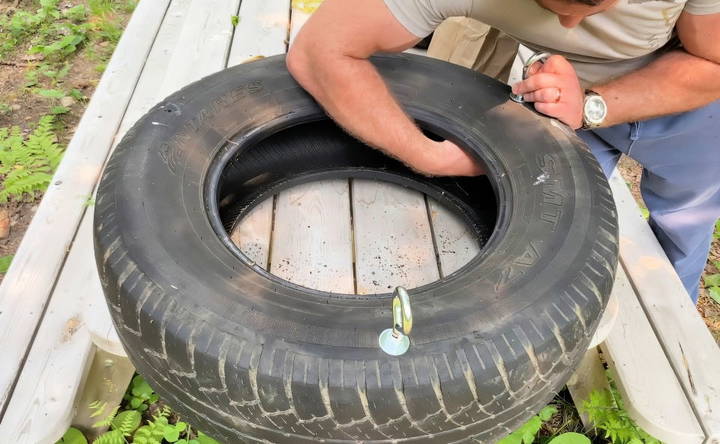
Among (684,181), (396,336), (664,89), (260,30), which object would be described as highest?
(664,89)

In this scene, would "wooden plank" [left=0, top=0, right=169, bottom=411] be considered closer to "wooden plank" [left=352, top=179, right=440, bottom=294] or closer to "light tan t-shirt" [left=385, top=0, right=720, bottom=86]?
"wooden plank" [left=352, top=179, right=440, bottom=294]

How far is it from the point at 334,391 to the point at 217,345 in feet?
0.71

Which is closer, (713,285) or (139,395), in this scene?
(139,395)

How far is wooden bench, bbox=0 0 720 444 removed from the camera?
1.43 metres

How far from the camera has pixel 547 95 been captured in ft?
4.95

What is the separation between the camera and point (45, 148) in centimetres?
231

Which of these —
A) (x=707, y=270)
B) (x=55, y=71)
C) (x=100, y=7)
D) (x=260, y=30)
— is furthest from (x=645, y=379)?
(x=100, y=7)

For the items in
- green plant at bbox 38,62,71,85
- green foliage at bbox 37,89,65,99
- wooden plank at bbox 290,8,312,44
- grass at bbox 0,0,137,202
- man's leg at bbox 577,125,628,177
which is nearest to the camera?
man's leg at bbox 577,125,628,177

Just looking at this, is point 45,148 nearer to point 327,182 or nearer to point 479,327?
point 327,182

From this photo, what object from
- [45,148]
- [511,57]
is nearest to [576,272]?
[511,57]

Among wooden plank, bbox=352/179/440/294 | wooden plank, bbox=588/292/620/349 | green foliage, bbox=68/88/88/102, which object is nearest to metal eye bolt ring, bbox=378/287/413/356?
wooden plank, bbox=352/179/440/294

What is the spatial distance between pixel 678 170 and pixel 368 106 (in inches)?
39.4

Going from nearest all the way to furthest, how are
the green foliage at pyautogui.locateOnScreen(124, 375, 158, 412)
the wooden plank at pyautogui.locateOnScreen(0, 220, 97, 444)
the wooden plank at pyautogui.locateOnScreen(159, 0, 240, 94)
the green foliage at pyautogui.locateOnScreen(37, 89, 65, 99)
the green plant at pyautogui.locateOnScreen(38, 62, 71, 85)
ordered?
1. the wooden plank at pyautogui.locateOnScreen(0, 220, 97, 444)
2. the green foliage at pyautogui.locateOnScreen(124, 375, 158, 412)
3. the wooden plank at pyautogui.locateOnScreen(159, 0, 240, 94)
4. the green foliage at pyautogui.locateOnScreen(37, 89, 65, 99)
5. the green plant at pyautogui.locateOnScreen(38, 62, 71, 85)

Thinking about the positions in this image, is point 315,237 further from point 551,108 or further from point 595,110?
point 595,110
